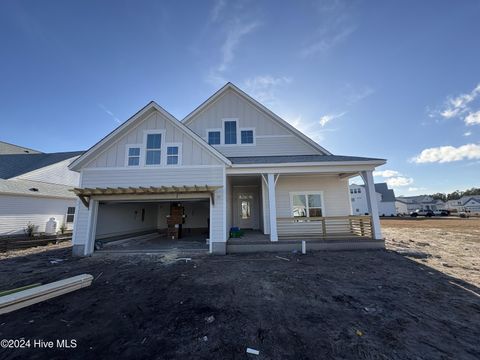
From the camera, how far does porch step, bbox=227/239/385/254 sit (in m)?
8.77

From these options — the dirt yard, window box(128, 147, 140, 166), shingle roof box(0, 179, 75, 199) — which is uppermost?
window box(128, 147, 140, 166)

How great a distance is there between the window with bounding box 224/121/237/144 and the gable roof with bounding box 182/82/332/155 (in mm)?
1837

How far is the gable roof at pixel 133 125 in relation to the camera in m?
9.09

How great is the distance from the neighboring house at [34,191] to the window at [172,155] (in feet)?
36.4

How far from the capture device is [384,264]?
269 inches

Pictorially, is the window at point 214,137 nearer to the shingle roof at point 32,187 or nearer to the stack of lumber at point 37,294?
the stack of lumber at point 37,294

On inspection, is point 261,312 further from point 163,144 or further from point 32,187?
point 32,187

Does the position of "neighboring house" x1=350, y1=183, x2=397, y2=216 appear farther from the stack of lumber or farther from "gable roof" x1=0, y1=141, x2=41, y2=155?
"gable roof" x1=0, y1=141, x2=41, y2=155

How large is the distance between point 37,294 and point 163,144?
22.1ft

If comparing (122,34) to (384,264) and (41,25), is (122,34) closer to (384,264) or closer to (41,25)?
(41,25)

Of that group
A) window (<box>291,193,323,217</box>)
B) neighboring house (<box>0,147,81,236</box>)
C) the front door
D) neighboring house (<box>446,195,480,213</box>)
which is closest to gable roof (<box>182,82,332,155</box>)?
window (<box>291,193,323,217</box>)

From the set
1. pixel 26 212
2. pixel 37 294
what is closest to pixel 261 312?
pixel 37 294

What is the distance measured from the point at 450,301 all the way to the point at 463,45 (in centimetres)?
1283

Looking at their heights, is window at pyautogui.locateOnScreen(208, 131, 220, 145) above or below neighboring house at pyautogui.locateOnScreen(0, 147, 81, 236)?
above
